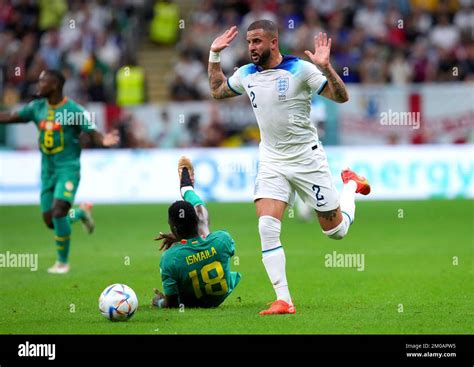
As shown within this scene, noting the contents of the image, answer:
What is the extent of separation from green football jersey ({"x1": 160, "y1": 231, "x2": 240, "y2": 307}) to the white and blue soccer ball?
476 millimetres

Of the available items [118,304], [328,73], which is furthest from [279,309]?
[328,73]

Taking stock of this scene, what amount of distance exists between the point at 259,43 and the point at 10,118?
5.18 m

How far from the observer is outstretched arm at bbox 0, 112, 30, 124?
14.5m

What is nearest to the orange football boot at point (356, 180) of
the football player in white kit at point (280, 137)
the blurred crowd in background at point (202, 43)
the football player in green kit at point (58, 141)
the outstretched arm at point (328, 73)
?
the football player in white kit at point (280, 137)

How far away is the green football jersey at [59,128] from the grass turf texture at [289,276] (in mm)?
1529

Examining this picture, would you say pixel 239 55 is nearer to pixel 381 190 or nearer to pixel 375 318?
pixel 381 190

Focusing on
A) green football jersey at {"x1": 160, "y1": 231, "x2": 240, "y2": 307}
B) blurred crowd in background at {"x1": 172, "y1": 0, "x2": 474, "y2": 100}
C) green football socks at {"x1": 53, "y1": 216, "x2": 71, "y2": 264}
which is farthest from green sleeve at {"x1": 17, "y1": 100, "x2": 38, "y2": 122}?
blurred crowd in background at {"x1": 172, "y1": 0, "x2": 474, "y2": 100}

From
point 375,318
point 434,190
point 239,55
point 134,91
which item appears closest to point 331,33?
point 239,55

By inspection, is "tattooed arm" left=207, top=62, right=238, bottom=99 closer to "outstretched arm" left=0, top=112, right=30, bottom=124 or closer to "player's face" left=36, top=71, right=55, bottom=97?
"player's face" left=36, top=71, right=55, bottom=97

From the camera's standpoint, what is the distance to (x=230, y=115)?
26.7m

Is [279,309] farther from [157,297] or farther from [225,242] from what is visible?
[157,297]

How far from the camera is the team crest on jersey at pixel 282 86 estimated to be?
10531 millimetres

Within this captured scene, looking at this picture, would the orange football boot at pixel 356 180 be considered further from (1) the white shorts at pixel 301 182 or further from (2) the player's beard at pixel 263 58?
(2) the player's beard at pixel 263 58

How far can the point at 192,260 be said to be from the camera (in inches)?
413
